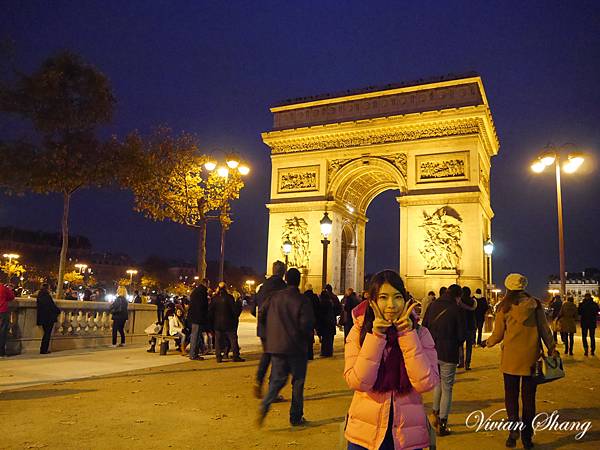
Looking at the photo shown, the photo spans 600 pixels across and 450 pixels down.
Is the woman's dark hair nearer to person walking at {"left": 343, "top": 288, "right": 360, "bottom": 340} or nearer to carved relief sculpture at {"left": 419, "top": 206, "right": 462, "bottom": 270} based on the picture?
person walking at {"left": 343, "top": 288, "right": 360, "bottom": 340}

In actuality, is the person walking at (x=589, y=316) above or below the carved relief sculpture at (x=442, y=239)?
Answer: below

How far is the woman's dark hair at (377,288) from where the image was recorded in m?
3.00

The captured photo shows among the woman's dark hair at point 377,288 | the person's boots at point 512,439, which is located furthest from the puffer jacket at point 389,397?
the person's boots at point 512,439

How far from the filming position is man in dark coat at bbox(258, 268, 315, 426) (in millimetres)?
6238

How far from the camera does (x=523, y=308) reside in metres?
5.62

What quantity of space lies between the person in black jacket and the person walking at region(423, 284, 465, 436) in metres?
9.64

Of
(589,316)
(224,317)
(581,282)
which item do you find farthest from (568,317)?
(581,282)

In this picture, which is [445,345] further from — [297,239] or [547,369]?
[297,239]

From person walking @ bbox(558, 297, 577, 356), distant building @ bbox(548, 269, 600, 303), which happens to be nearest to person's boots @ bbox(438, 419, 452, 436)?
person walking @ bbox(558, 297, 577, 356)

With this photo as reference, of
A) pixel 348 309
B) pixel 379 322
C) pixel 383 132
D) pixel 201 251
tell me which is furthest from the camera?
pixel 383 132

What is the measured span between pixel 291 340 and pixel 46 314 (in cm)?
867

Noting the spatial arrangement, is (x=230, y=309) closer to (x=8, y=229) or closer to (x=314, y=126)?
(x=314, y=126)

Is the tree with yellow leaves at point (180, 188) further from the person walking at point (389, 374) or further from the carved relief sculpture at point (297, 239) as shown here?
the person walking at point (389, 374)

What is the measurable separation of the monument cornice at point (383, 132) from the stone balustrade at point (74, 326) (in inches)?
619
